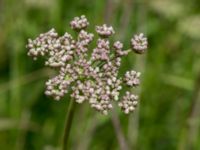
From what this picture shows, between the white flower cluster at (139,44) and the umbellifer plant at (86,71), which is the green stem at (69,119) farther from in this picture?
the white flower cluster at (139,44)

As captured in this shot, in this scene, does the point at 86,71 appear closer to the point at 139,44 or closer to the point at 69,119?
the point at 69,119

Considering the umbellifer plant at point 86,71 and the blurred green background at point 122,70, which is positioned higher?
the blurred green background at point 122,70

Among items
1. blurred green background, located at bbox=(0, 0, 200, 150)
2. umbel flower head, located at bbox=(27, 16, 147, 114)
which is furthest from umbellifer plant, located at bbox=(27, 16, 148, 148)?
blurred green background, located at bbox=(0, 0, 200, 150)

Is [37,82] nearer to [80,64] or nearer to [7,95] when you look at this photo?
[7,95]

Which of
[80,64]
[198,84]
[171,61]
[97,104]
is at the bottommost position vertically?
[97,104]

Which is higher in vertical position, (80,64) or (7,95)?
(7,95)

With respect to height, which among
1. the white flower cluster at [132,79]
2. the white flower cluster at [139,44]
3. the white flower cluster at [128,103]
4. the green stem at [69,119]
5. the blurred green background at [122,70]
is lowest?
the green stem at [69,119]

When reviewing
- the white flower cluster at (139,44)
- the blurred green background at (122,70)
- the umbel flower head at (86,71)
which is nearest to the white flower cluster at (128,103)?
the umbel flower head at (86,71)

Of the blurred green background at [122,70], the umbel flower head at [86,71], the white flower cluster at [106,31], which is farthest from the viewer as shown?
the blurred green background at [122,70]

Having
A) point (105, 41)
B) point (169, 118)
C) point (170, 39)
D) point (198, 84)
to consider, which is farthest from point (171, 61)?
point (105, 41)
